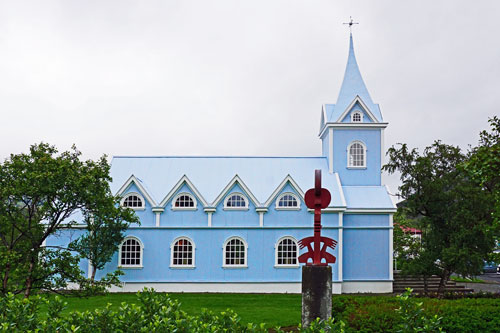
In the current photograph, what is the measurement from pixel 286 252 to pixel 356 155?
781 centimetres

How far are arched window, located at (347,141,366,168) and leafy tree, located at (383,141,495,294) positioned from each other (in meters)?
6.69

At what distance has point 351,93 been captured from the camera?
30609 millimetres

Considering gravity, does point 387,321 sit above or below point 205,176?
below

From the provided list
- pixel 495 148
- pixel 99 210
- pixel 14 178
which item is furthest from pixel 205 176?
pixel 495 148

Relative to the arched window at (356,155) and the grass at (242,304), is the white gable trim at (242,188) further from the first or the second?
the arched window at (356,155)

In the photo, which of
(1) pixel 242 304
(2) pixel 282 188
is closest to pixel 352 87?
(2) pixel 282 188

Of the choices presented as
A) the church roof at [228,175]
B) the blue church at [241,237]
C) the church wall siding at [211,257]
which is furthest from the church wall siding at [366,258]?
the church roof at [228,175]

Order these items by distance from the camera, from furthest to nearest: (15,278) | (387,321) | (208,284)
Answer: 1. (208,284)
2. (15,278)
3. (387,321)

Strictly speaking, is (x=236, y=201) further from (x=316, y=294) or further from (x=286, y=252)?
(x=316, y=294)

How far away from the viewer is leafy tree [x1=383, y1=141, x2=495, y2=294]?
2133 centimetres

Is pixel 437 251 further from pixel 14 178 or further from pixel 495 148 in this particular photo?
pixel 14 178

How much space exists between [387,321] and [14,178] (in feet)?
37.9

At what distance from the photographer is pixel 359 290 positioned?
27391 millimetres

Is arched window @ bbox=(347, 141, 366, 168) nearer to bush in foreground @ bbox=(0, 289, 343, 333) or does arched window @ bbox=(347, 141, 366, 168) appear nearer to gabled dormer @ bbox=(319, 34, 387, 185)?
gabled dormer @ bbox=(319, 34, 387, 185)
